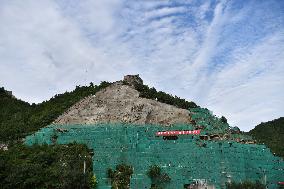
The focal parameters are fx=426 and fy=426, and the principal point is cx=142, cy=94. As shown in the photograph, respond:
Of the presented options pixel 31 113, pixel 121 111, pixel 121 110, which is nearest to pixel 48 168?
pixel 121 111

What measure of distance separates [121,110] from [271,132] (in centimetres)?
3477

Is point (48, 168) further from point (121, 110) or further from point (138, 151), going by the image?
point (121, 110)

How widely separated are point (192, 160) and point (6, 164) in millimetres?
14885

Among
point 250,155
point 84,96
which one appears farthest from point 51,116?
point 250,155

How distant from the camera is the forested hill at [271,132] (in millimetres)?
63969

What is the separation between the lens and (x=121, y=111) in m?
46.5

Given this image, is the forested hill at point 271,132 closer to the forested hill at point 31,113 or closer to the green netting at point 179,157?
the green netting at point 179,157

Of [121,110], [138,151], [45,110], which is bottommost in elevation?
[138,151]

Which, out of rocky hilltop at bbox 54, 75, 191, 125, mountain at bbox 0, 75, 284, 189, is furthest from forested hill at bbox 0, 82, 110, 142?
rocky hilltop at bbox 54, 75, 191, 125

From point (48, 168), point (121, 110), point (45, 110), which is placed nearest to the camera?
point (48, 168)

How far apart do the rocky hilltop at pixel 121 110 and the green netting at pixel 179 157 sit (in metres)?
5.86

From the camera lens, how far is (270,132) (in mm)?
71562

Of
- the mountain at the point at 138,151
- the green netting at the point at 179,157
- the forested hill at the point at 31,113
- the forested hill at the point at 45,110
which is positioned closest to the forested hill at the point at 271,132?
the forested hill at the point at 45,110

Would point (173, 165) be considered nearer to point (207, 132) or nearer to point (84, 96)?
point (207, 132)
